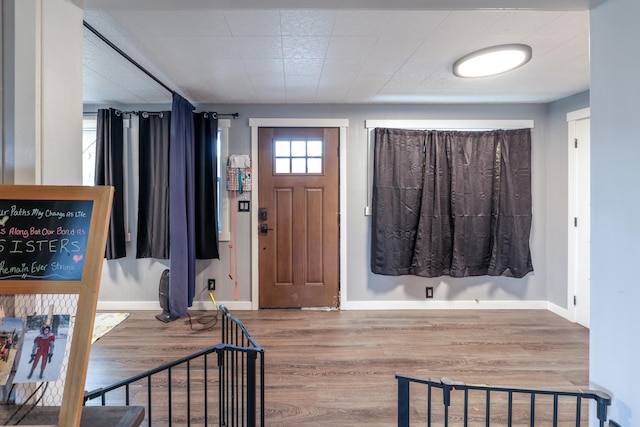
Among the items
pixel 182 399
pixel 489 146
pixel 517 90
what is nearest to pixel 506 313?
pixel 489 146

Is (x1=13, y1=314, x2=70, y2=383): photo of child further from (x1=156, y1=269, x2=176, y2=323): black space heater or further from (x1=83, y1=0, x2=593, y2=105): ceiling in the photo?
(x1=156, y1=269, x2=176, y2=323): black space heater

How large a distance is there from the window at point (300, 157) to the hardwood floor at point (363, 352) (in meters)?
1.60

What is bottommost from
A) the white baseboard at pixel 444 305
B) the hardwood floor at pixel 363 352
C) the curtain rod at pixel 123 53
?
the hardwood floor at pixel 363 352

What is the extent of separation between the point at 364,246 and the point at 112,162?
290 cm

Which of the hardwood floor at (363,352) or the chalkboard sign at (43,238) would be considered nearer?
the chalkboard sign at (43,238)

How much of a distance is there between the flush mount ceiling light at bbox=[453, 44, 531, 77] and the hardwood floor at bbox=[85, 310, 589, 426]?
2.33m

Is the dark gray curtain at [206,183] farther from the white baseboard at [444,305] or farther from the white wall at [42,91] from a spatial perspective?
the white wall at [42,91]

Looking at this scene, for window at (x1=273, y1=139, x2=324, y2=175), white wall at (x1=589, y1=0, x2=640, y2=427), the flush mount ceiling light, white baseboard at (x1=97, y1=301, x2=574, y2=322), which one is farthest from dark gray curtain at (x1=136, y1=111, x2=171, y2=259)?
white wall at (x1=589, y1=0, x2=640, y2=427)

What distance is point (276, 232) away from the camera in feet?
11.7

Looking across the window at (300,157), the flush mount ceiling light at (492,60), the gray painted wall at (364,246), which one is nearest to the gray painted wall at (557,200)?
the gray painted wall at (364,246)

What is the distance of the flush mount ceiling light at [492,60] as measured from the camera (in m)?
2.18

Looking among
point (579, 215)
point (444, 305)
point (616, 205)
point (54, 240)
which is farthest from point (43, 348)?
point (579, 215)

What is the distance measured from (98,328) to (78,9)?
295 cm

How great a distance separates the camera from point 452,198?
344 centimetres
